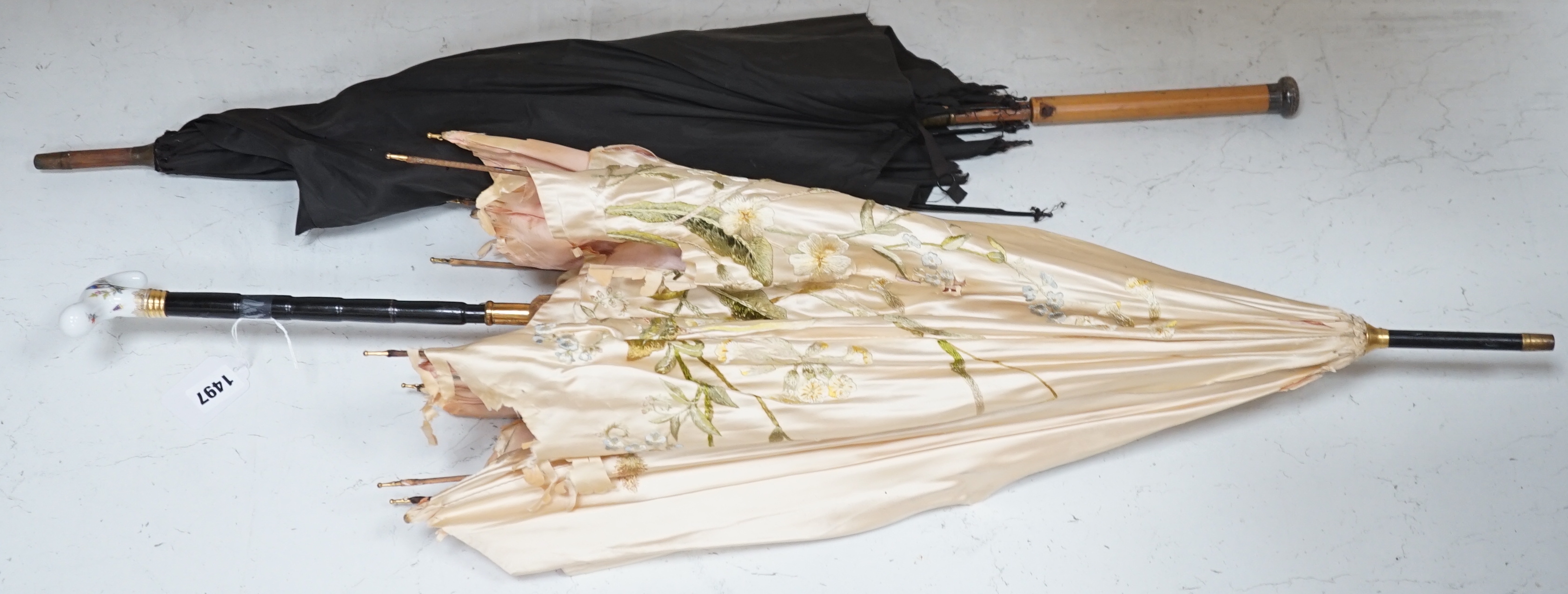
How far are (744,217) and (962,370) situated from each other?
37 centimetres

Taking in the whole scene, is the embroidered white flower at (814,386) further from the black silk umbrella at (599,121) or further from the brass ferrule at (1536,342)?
the brass ferrule at (1536,342)

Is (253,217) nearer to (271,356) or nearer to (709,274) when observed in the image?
(271,356)

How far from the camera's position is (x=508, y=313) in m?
1.62

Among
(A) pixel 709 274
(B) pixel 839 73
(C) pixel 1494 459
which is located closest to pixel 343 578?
(A) pixel 709 274

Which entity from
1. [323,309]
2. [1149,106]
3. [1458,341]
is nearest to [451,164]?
[323,309]

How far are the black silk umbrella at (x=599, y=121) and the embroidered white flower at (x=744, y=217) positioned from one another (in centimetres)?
23

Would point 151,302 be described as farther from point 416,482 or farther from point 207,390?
point 416,482

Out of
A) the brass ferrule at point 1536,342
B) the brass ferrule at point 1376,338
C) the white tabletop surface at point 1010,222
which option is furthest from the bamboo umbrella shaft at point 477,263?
the brass ferrule at point 1536,342

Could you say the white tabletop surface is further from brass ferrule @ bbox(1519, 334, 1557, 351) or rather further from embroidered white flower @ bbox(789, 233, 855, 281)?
embroidered white flower @ bbox(789, 233, 855, 281)

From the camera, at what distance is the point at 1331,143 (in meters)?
2.05

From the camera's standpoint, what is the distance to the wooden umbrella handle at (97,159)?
6.00 feet

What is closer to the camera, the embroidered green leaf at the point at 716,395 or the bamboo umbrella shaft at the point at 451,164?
the embroidered green leaf at the point at 716,395

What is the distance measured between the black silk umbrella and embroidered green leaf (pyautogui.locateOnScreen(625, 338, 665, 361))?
1.26 ft

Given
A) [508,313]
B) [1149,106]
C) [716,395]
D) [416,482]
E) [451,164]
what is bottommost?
[416,482]
